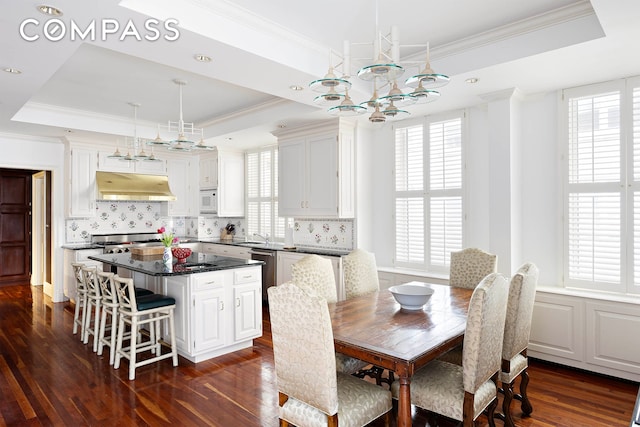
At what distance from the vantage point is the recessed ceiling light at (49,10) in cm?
219

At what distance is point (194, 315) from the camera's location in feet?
12.0

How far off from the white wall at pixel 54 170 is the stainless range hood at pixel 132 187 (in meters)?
0.62

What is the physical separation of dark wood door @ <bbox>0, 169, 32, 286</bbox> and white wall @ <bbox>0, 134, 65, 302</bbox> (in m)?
2.26

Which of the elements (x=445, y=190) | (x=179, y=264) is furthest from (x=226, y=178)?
(x=445, y=190)

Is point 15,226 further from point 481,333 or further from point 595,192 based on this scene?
point 595,192

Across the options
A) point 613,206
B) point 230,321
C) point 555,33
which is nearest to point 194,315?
point 230,321

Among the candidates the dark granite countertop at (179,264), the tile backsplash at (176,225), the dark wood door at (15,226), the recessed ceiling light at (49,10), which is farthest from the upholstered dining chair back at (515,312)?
the dark wood door at (15,226)

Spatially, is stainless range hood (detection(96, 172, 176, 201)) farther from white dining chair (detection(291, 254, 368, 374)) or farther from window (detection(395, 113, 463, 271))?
white dining chair (detection(291, 254, 368, 374))

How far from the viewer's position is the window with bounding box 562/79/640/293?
3.47 metres

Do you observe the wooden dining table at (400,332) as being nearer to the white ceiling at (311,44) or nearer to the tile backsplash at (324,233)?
the white ceiling at (311,44)

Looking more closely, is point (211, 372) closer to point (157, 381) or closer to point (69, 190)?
point (157, 381)

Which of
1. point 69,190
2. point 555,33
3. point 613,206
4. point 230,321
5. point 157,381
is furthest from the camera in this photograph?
point 69,190

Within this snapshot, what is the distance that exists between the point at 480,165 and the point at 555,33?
1704 millimetres

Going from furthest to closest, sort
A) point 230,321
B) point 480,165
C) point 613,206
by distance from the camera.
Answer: point 480,165
point 230,321
point 613,206
